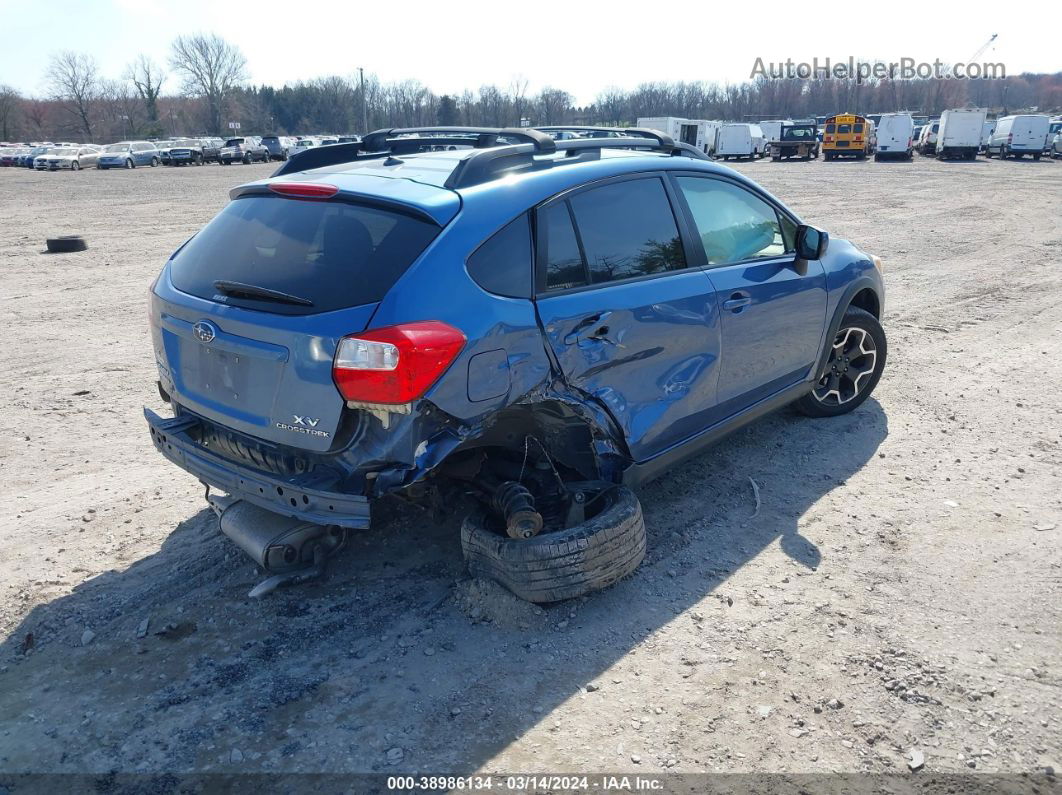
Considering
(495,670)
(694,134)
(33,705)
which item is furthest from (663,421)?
(694,134)

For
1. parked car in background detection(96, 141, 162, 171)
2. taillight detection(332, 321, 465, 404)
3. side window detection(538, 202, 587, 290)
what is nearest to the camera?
taillight detection(332, 321, 465, 404)

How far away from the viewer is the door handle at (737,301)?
165 inches

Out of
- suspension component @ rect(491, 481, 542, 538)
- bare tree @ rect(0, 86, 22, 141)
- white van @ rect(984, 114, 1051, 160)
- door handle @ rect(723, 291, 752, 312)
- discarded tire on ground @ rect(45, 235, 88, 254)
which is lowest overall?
suspension component @ rect(491, 481, 542, 538)

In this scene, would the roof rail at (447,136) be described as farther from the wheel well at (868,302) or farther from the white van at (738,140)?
the white van at (738,140)

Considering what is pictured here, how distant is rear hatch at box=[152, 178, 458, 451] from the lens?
9.90ft

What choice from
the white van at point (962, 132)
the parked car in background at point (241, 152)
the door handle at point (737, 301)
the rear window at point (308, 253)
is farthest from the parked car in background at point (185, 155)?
the door handle at point (737, 301)

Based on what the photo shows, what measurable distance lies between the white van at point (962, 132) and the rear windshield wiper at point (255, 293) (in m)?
45.5

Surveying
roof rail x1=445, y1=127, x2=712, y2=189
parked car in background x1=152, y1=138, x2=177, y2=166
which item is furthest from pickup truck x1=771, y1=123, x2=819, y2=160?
roof rail x1=445, y1=127, x2=712, y2=189

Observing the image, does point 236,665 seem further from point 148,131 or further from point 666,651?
point 148,131

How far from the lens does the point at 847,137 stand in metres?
43.6

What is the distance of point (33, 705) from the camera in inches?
116

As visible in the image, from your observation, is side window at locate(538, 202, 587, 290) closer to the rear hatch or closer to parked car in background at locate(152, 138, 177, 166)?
the rear hatch

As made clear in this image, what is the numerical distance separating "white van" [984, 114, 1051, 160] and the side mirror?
42.1 metres

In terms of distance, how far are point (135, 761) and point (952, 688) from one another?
297 centimetres
